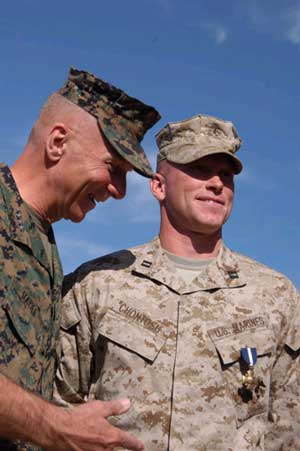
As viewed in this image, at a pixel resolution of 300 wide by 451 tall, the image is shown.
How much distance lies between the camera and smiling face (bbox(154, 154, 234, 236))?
5711mm

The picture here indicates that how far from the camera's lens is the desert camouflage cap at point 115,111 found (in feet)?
14.6

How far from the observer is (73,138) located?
436 cm

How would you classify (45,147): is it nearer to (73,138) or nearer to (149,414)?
(73,138)

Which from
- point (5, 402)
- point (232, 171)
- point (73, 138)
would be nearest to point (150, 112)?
point (73, 138)

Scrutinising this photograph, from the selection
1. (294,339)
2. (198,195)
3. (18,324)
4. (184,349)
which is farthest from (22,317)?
(294,339)

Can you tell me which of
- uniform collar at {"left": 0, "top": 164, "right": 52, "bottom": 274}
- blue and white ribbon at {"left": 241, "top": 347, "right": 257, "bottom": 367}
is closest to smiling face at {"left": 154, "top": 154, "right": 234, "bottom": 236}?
blue and white ribbon at {"left": 241, "top": 347, "right": 257, "bottom": 367}

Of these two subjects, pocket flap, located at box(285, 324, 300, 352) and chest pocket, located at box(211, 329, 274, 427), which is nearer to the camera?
chest pocket, located at box(211, 329, 274, 427)

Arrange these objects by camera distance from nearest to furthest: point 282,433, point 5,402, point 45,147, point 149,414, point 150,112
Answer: point 5,402
point 45,147
point 150,112
point 149,414
point 282,433

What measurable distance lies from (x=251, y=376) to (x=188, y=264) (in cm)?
95

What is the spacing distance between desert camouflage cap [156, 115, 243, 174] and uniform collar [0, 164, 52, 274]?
191 cm

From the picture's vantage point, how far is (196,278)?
572 cm

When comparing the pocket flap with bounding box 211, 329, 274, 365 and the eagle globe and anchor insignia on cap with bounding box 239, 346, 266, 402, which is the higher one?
the pocket flap with bounding box 211, 329, 274, 365

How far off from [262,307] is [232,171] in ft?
3.44

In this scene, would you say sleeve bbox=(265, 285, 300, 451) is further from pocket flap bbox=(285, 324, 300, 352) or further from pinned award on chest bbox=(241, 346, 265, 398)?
pinned award on chest bbox=(241, 346, 265, 398)
